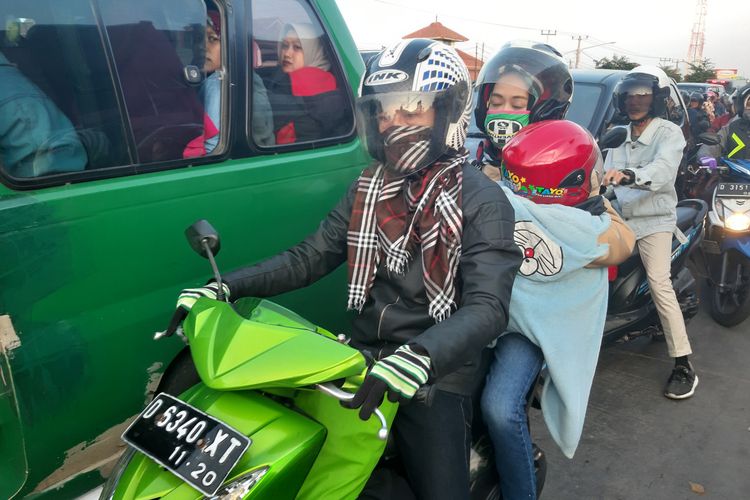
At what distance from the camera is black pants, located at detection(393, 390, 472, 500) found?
180cm

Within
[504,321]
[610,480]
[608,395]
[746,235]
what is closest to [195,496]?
[504,321]

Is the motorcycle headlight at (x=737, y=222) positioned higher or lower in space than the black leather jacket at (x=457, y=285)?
lower

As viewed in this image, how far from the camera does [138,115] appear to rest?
2146mm

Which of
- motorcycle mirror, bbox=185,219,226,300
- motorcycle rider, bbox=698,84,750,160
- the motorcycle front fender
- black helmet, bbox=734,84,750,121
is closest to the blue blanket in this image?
motorcycle mirror, bbox=185,219,226,300

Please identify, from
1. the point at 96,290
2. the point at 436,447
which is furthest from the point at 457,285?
the point at 96,290

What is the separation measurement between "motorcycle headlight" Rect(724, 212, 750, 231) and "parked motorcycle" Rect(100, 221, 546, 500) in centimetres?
405

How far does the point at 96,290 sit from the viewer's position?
202 centimetres

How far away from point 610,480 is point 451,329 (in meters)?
1.96

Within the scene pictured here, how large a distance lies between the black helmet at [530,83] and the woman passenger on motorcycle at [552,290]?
3.50 ft

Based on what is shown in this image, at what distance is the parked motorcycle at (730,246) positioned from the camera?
4648mm

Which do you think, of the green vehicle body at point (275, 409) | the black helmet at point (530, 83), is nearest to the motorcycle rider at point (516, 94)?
the black helmet at point (530, 83)

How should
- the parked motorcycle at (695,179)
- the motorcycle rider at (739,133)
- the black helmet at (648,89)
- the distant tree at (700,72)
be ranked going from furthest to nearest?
the distant tree at (700,72) < the parked motorcycle at (695,179) < the motorcycle rider at (739,133) < the black helmet at (648,89)

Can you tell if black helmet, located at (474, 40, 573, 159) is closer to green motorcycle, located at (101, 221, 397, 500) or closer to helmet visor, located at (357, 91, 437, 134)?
helmet visor, located at (357, 91, 437, 134)

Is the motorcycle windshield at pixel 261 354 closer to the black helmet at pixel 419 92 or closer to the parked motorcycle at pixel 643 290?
the black helmet at pixel 419 92
